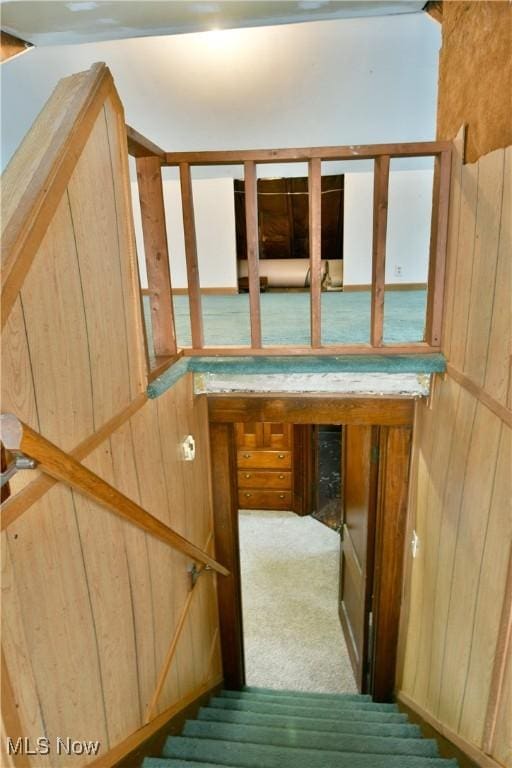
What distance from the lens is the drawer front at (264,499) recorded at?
5.40 meters

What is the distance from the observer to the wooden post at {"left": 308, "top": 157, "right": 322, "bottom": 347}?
1.95 meters

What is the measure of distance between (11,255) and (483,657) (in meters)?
1.76

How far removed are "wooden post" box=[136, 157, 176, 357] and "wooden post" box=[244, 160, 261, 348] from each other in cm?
37

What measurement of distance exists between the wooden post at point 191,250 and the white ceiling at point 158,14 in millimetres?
631

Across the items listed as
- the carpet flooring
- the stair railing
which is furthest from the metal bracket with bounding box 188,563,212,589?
the carpet flooring

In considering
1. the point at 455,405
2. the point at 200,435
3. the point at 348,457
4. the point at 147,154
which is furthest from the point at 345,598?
the point at 147,154

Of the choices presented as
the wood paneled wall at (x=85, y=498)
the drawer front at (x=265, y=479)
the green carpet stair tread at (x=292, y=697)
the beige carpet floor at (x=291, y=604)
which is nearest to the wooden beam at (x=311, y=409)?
the wood paneled wall at (x=85, y=498)

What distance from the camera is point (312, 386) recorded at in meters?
2.32

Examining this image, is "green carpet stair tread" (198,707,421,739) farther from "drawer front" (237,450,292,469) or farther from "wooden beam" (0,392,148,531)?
"drawer front" (237,450,292,469)

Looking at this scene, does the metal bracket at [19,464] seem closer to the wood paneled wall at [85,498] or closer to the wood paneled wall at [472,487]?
the wood paneled wall at [85,498]

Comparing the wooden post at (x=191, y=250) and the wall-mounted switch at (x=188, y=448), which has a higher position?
the wooden post at (x=191, y=250)

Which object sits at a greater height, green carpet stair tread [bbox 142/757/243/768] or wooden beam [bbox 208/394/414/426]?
wooden beam [bbox 208/394/414/426]

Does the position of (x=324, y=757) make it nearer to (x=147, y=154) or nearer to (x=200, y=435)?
(x=200, y=435)

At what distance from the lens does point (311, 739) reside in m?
2.10
